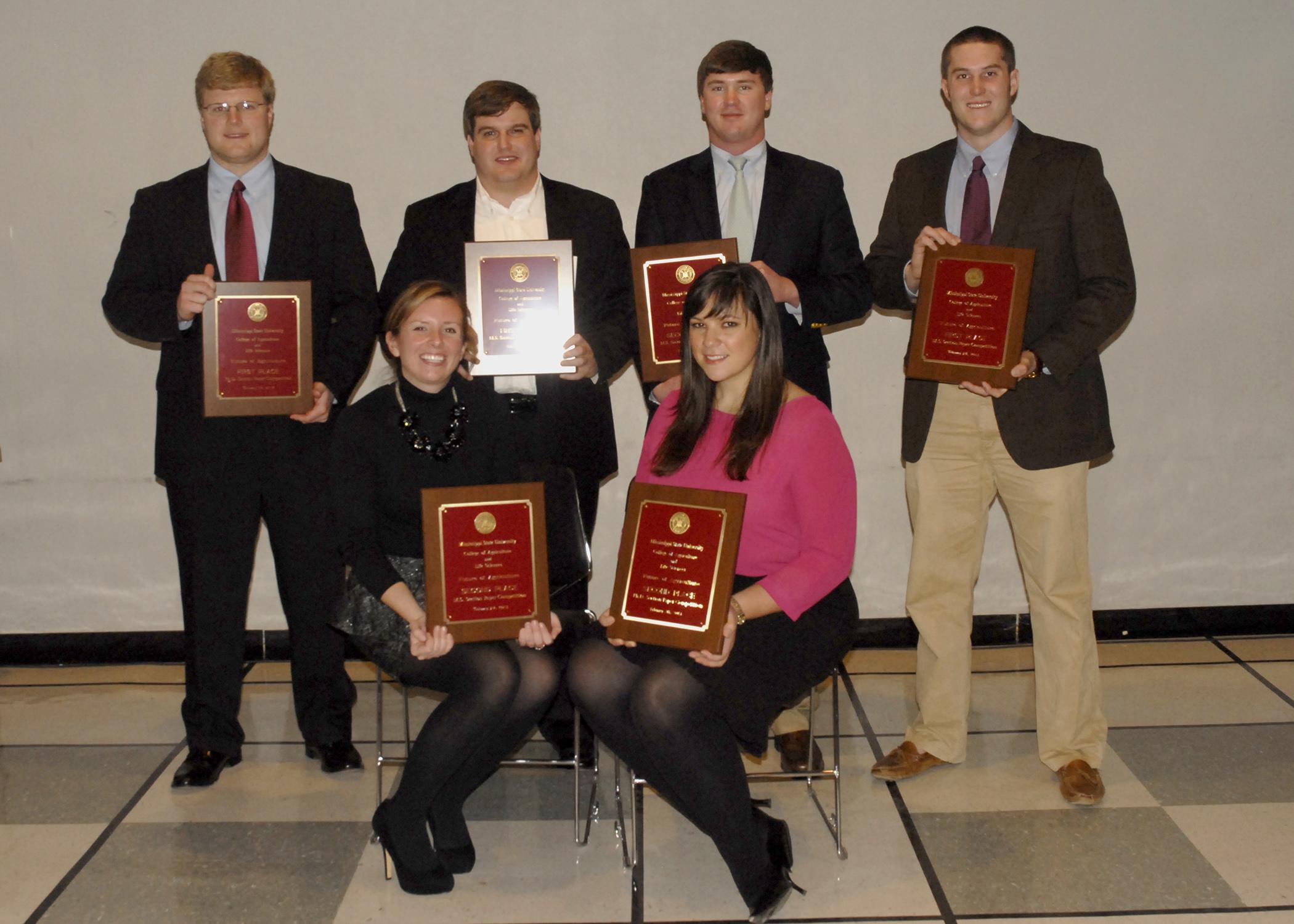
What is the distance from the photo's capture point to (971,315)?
309 centimetres

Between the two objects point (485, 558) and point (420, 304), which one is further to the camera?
point (420, 304)

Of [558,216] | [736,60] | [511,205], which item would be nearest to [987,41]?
[736,60]

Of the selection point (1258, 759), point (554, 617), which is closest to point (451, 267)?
point (554, 617)

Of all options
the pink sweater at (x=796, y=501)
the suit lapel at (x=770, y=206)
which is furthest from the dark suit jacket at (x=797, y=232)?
the pink sweater at (x=796, y=501)

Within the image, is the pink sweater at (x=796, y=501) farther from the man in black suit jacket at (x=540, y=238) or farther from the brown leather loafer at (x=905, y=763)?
the brown leather loafer at (x=905, y=763)

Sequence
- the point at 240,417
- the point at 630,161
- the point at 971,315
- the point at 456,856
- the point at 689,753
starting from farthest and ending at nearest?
1. the point at 630,161
2. the point at 240,417
3. the point at 971,315
4. the point at 456,856
5. the point at 689,753

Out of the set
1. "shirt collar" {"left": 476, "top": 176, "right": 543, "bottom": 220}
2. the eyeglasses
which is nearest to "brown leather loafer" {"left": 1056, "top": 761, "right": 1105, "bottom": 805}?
"shirt collar" {"left": 476, "top": 176, "right": 543, "bottom": 220}

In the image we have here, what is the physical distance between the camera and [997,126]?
322cm

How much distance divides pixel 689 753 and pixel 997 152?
173 centimetres

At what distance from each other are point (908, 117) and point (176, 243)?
2483mm

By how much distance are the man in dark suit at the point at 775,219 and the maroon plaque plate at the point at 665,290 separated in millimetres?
256

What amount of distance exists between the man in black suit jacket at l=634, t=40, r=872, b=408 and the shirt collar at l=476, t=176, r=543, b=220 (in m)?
0.30

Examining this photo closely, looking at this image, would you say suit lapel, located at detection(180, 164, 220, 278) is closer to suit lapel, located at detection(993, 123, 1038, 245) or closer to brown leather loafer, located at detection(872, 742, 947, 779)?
suit lapel, located at detection(993, 123, 1038, 245)

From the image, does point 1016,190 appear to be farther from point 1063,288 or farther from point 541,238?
point 541,238
